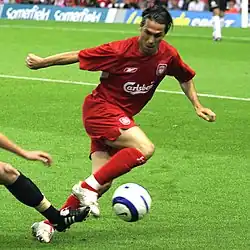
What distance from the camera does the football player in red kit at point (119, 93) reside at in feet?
23.6

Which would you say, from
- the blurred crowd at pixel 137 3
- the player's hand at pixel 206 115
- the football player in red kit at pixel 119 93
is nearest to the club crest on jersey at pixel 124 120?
the football player in red kit at pixel 119 93

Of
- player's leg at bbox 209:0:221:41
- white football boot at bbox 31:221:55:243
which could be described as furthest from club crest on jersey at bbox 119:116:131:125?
player's leg at bbox 209:0:221:41

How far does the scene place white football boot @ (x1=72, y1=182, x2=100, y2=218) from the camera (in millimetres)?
7044

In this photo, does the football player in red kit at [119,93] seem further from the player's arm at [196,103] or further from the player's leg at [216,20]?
the player's leg at [216,20]

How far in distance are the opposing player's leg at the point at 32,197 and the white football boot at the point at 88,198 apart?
0.05 m

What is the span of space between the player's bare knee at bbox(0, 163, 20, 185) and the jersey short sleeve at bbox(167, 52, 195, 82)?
1742 mm

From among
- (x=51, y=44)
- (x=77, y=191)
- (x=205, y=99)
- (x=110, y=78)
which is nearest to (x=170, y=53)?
(x=110, y=78)

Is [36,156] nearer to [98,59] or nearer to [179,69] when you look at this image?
[98,59]

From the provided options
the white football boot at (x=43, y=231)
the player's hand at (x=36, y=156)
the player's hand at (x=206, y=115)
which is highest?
the player's hand at (x=36, y=156)

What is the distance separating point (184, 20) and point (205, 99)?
17.3 metres

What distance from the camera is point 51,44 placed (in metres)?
24.1

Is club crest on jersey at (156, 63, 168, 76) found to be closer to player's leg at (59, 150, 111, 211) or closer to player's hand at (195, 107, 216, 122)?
player's hand at (195, 107, 216, 122)

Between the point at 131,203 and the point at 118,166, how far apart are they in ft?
1.09

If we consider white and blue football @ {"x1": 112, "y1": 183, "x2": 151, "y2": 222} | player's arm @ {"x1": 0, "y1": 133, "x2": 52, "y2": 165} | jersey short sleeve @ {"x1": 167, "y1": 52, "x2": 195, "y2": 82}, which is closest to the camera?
player's arm @ {"x1": 0, "y1": 133, "x2": 52, "y2": 165}
